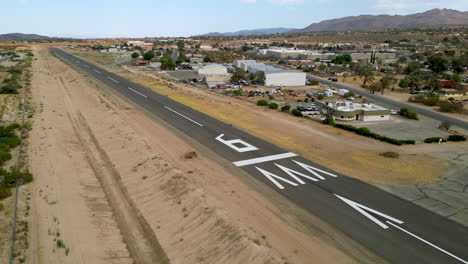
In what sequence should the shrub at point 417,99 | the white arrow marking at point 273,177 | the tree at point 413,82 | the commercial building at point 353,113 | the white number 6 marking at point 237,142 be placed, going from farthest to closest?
the tree at point 413,82
the shrub at point 417,99
the commercial building at point 353,113
the white number 6 marking at point 237,142
the white arrow marking at point 273,177

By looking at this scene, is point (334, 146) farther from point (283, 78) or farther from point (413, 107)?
point (283, 78)

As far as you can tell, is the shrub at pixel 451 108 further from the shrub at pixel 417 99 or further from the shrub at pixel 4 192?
Result: the shrub at pixel 4 192

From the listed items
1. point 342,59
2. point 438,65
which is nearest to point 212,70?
point 342,59

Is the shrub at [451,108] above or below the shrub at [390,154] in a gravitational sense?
below

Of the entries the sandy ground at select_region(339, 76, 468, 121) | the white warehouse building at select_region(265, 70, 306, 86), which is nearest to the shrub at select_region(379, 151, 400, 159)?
the sandy ground at select_region(339, 76, 468, 121)

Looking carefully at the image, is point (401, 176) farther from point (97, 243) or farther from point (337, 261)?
point (97, 243)

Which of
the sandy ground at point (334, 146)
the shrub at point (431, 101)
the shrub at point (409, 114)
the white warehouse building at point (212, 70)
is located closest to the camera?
the sandy ground at point (334, 146)

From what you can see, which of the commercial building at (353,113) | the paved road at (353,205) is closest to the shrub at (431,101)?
the commercial building at (353,113)

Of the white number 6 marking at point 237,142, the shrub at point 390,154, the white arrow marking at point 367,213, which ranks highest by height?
the white number 6 marking at point 237,142
